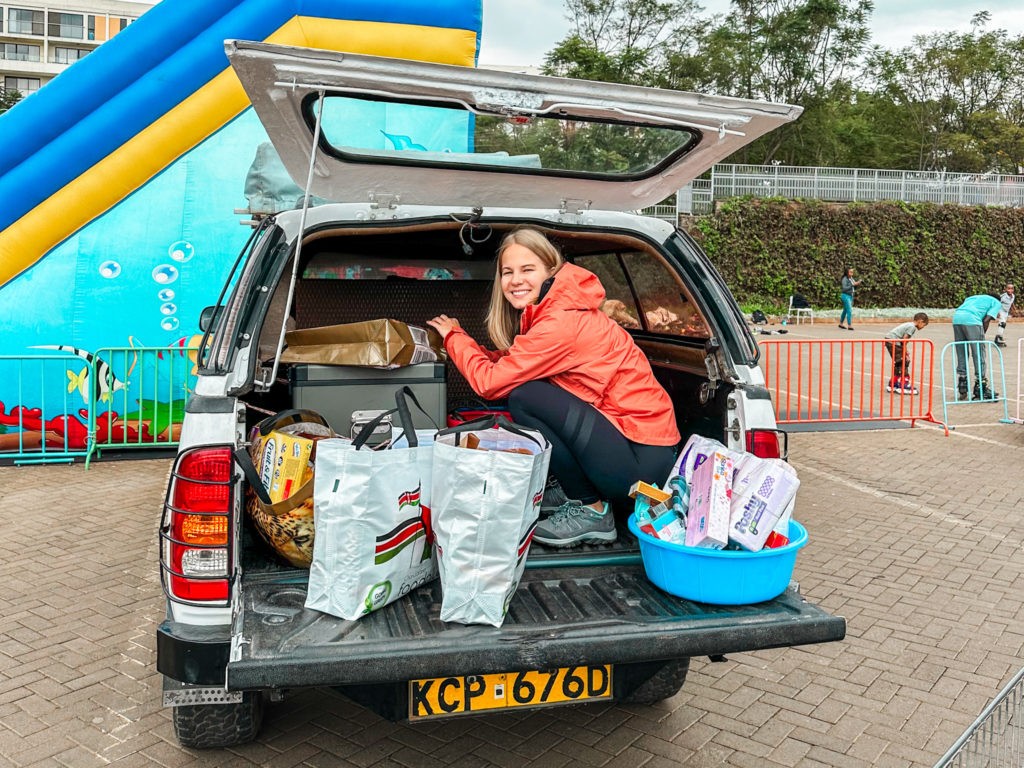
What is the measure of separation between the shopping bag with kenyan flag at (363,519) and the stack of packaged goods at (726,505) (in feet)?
2.64

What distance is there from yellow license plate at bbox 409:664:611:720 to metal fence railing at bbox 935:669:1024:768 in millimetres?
945

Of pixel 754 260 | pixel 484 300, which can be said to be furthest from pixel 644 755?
pixel 754 260

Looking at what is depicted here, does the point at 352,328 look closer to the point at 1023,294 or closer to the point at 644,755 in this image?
the point at 644,755

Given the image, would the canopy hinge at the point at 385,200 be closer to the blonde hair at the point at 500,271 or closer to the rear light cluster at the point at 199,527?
the blonde hair at the point at 500,271

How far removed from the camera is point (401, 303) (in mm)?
4918

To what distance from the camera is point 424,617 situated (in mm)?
2549

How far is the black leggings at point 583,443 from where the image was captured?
3.23 meters

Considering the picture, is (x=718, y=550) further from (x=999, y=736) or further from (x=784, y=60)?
(x=784, y=60)

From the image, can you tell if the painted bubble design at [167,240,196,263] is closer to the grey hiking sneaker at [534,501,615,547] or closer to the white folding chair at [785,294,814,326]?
the grey hiking sneaker at [534,501,615,547]

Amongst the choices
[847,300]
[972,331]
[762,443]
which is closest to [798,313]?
[847,300]

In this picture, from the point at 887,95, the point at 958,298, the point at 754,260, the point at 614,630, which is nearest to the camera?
the point at 614,630

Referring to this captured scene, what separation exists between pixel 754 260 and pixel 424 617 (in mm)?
26719

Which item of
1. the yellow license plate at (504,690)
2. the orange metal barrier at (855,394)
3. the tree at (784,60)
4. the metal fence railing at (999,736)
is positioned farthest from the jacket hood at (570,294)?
the tree at (784,60)

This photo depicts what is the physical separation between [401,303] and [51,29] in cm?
8297
